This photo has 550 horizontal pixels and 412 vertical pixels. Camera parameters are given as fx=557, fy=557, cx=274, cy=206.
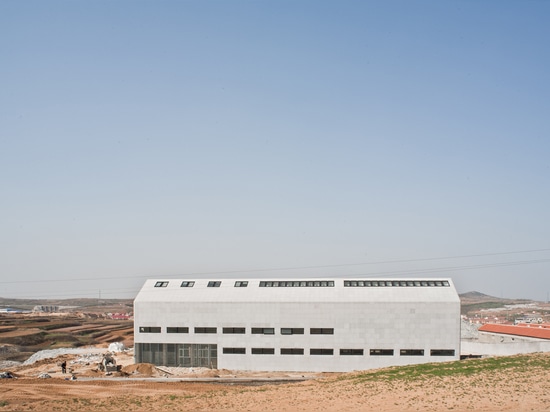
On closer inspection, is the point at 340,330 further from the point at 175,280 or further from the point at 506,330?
the point at 506,330

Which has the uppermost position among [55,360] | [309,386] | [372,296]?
[372,296]

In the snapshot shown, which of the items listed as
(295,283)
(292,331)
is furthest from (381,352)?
(295,283)

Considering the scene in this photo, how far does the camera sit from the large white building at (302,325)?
66.1 meters

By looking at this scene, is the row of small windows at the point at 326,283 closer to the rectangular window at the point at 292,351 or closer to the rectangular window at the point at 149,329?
the rectangular window at the point at 149,329

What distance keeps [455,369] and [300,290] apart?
76.7 feet

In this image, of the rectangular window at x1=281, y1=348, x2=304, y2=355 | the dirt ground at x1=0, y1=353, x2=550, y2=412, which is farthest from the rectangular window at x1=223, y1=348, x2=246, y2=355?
the dirt ground at x1=0, y1=353, x2=550, y2=412

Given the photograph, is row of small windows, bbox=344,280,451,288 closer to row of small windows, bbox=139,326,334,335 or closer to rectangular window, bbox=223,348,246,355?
row of small windows, bbox=139,326,334,335

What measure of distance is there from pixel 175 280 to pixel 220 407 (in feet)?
110

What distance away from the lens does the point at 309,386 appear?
164ft

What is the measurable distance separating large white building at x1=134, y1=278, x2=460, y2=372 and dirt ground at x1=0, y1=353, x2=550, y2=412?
35.9 feet

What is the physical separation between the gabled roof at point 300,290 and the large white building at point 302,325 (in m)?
0.12

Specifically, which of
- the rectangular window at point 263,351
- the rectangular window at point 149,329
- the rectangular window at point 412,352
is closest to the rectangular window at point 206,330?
the rectangular window at point 149,329

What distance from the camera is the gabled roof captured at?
2672 inches

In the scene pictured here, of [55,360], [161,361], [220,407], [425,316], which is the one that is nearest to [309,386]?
[220,407]
